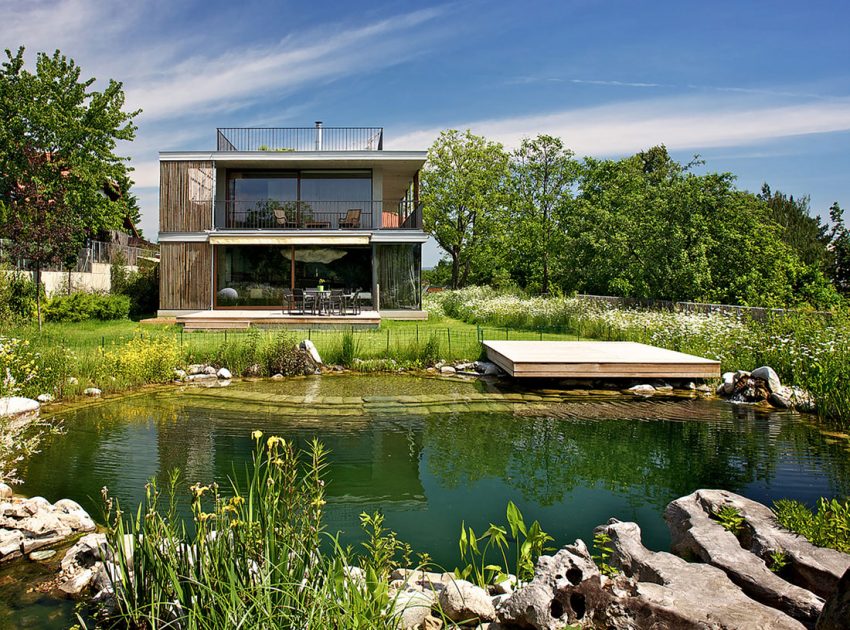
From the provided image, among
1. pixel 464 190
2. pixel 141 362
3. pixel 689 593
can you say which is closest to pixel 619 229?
pixel 464 190

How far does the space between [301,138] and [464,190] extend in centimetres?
1189

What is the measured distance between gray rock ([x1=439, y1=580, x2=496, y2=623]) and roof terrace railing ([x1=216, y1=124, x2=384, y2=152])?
1797 cm

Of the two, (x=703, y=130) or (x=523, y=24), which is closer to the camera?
(x=523, y=24)

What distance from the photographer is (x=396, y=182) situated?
21625 millimetres

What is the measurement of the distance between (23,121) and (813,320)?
25.8 meters

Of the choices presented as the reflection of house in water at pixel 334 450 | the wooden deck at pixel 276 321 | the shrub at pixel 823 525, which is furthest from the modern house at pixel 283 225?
the shrub at pixel 823 525

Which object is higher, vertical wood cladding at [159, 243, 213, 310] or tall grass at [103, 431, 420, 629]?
vertical wood cladding at [159, 243, 213, 310]

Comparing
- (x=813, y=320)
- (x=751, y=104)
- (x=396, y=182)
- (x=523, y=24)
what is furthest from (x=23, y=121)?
(x=813, y=320)

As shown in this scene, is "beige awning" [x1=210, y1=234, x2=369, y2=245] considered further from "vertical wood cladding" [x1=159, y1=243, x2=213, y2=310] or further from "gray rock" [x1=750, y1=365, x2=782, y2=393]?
"gray rock" [x1=750, y1=365, x2=782, y2=393]

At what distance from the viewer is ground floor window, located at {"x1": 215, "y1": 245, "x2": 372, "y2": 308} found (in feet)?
62.1

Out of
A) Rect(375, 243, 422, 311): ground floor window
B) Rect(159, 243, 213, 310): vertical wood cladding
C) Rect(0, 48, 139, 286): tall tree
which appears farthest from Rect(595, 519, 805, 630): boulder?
Rect(0, 48, 139, 286): tall tree

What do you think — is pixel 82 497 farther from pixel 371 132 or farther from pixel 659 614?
pixel 371 132

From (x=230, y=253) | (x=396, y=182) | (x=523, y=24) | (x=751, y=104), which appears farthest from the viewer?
(x=396, y=182)

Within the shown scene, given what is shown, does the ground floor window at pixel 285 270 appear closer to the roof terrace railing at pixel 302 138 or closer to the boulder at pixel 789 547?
the roof terrace railing at pixel 302 138
